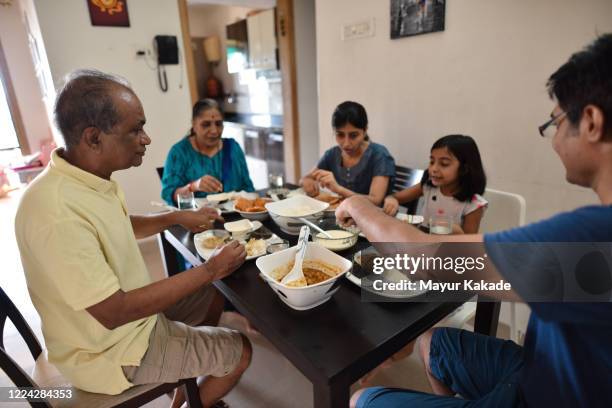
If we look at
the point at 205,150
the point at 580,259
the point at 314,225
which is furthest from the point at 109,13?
the point at 580,259

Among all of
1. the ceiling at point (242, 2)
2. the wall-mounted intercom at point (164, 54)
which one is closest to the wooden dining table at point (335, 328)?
the wall-mounted intercom at point (164, 54)

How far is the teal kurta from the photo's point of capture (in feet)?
6.36

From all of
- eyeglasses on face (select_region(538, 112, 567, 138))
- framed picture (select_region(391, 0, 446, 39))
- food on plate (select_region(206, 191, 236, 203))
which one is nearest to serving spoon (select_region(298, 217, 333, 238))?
food on plate (select_region(206, 191, 236, 203))

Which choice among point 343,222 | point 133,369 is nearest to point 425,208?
point 343,222

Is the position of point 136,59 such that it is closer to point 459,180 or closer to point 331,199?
point 331,199

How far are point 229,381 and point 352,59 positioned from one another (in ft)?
7.02

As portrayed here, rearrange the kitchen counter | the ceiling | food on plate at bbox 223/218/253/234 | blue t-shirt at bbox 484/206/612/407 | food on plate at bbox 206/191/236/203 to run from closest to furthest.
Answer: blue t-shirt at bbox 484/206/612/407, food on plate at bbox 223/218/253/234, food on plate at bbox 206/191/236/203, the ceiling, the kitchen counter

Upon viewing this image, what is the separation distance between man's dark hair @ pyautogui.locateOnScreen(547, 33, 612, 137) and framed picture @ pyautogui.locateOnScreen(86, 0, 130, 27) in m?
3.06

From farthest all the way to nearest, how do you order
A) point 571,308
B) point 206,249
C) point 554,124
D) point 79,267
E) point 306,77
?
point 306,77 → point 206,249 → point 79,267 → point 554,124 → point 571,308

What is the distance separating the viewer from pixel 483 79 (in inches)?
70.4

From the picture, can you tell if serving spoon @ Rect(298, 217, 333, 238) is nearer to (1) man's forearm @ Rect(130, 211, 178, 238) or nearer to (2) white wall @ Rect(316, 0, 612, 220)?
(1) man's forearm @ Rect(130, 211, 178, 238)

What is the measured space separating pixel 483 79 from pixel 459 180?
0.62m

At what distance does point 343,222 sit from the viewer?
108 centimetres

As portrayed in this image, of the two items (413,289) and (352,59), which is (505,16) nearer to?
(352,59)
